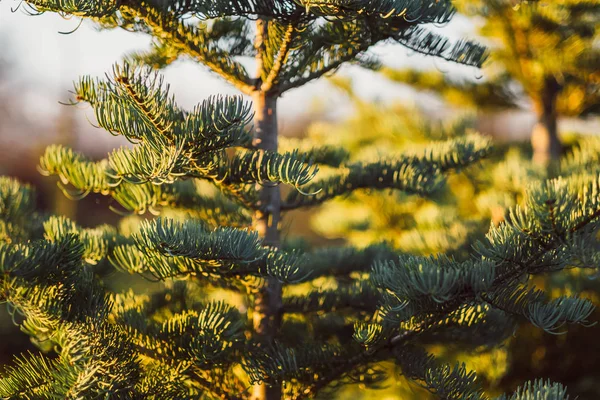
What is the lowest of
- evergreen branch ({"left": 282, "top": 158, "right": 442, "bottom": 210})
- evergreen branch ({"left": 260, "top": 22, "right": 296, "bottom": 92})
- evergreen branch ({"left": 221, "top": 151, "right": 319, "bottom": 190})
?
evergreen branch ({"left": 282, "top": 158, "right": 442, "bottom": 210})

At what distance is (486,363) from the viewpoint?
1.75 m

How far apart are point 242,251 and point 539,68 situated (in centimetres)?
176

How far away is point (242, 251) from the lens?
0.71 metres

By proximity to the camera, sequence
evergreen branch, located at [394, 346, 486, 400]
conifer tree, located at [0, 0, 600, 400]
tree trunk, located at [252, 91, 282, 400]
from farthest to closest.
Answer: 1. tree trunk, located at [252, 91, 282, 400]
2. evergreen branch, located at [394, 346, 486, 400]
3. conifer tree, located at [0, 0, 600, 400]

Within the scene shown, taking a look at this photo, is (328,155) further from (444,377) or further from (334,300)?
(444,377)

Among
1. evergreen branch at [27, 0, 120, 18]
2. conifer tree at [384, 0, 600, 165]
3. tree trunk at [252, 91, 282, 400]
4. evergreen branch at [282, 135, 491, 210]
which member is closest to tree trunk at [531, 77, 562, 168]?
conifer tree at [384, 0, 600, 165]

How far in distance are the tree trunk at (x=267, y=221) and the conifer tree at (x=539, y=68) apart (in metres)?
1.26

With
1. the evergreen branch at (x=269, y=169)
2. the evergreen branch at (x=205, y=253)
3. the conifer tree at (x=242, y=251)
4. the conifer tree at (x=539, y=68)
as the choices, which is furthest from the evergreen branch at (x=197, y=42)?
the conifer tree at (x=539, y=68)

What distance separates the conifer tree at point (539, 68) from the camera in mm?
1917

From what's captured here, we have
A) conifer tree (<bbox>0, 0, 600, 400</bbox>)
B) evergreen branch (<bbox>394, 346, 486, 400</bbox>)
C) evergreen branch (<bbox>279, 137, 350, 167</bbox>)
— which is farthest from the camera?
evergreen branch (<bbox>279, 137, 350, 167</bbox>)

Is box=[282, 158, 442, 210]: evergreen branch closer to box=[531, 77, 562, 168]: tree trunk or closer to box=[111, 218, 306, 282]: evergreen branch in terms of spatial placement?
box=[111, 218, 306, 282]: evergreen branch

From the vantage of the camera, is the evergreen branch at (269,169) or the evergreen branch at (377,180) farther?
the evergreen branch at (377,180)

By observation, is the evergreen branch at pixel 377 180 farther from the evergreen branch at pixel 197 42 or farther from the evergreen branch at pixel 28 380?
the evergreen branch at pixel 28 380

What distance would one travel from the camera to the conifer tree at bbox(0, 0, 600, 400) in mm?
Result: 640
